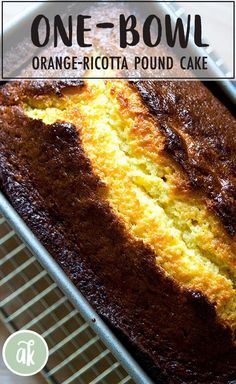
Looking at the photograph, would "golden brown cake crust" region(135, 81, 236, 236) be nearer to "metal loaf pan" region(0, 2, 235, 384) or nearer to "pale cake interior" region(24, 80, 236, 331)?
"pale cake interior" region(24, 80, 236, 331)

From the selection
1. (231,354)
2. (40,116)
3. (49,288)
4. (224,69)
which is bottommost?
(231,354)

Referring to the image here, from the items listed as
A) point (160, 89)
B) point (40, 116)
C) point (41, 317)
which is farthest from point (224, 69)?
point (41, 317)

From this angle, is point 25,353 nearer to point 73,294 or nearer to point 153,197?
point 73,294

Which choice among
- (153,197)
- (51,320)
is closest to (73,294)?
(51,320)

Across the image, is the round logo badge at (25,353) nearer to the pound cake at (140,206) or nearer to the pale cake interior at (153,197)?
the pound cake at (140,206)

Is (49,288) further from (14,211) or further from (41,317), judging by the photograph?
(14,211)
